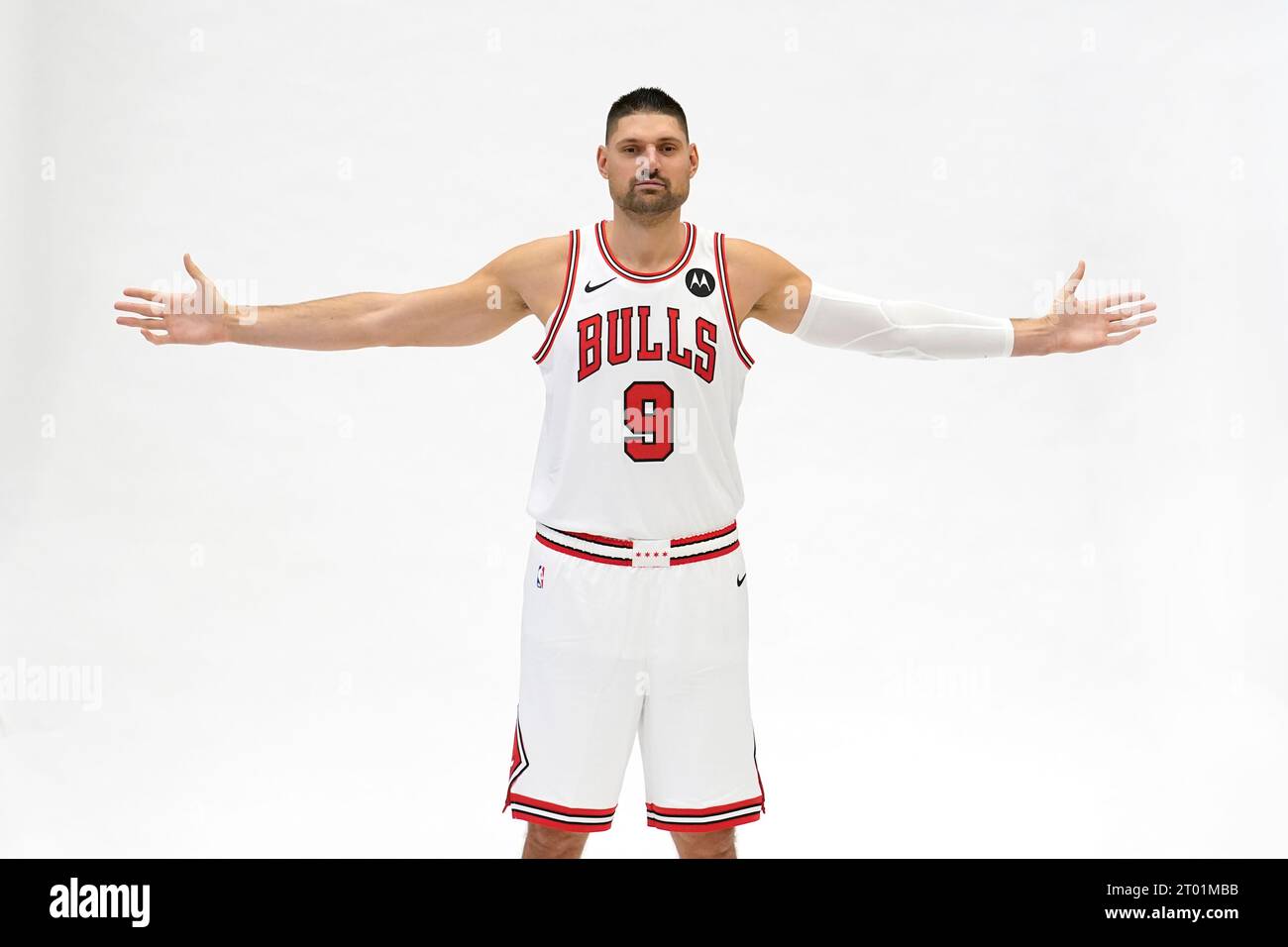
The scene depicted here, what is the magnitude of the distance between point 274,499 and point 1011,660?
382 cm

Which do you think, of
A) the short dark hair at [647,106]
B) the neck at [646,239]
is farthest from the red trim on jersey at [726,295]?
the short dark hair at [647,106]

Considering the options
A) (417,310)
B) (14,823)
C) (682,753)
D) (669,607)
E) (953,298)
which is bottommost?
(14,823)

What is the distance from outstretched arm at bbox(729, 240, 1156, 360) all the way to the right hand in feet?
5.25

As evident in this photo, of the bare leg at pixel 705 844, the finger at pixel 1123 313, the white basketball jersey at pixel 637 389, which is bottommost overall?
the bare leg at pixel 705 844

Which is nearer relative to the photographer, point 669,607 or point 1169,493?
point 669,607

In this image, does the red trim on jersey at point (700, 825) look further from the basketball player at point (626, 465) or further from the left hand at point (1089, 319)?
the left hand at point (1089, 319)

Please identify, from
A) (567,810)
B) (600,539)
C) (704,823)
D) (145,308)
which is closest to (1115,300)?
(600,539)

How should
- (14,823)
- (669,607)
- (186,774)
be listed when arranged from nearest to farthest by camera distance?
(669,607), (14,823), (186,774)

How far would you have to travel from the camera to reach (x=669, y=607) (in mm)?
4047

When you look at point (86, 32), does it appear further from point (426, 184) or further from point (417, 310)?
point (417, 310)

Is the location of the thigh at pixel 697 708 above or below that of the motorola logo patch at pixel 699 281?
below

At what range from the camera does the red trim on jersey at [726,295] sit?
4.07 m

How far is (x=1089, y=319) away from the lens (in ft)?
14.5

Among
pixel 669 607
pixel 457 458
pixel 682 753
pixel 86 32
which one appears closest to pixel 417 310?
pixel 669 607
